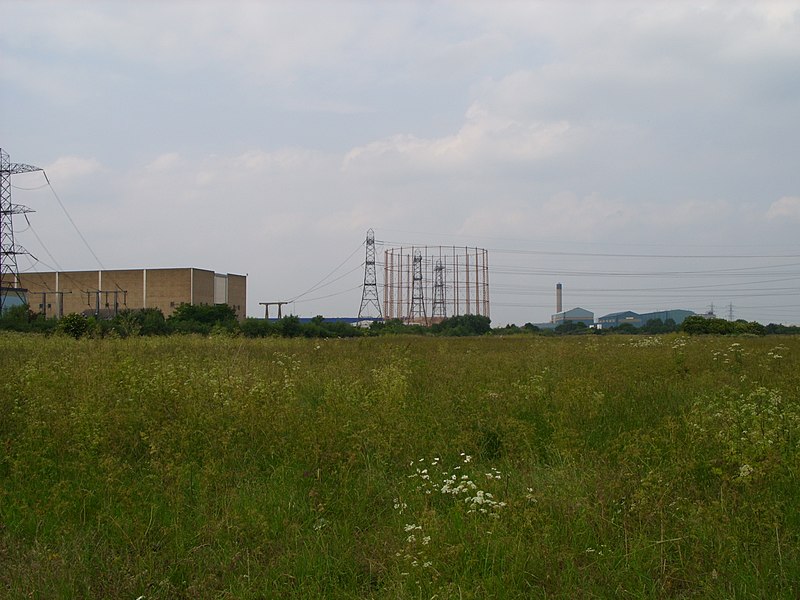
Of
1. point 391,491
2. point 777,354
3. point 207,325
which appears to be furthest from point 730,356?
point 207,325

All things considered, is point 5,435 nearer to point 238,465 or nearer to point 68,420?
point 68,420

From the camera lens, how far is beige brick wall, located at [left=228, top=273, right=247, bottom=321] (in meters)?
73.9

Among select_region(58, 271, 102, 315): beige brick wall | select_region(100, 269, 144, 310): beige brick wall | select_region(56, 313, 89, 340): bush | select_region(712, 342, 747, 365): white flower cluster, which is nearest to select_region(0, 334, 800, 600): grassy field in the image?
select_region(712, 342, 747, 365): white flower cluster

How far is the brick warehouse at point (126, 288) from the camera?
64.8 metres

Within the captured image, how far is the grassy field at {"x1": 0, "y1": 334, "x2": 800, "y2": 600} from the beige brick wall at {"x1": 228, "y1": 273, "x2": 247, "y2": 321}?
67919mm

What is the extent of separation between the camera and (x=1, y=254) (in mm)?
41000

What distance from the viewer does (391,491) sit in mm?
4730

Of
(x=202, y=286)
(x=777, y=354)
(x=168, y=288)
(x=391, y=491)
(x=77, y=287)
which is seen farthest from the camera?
(x=77, y=287)

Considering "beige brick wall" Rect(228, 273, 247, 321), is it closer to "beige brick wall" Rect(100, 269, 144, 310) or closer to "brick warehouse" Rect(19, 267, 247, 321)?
"brick warehouse" Rect(19, 267, 247, 321)

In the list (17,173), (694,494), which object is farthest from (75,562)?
(17,173)

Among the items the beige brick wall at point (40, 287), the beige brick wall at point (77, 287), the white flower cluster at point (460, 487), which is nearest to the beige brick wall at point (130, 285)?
the beige brick wall at point (77, 287)

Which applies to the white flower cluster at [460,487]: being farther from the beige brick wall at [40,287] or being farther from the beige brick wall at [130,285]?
the beige brick wall at [40,287]

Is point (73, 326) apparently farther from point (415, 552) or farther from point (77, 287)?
point (77, 287)

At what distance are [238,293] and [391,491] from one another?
241 ft
